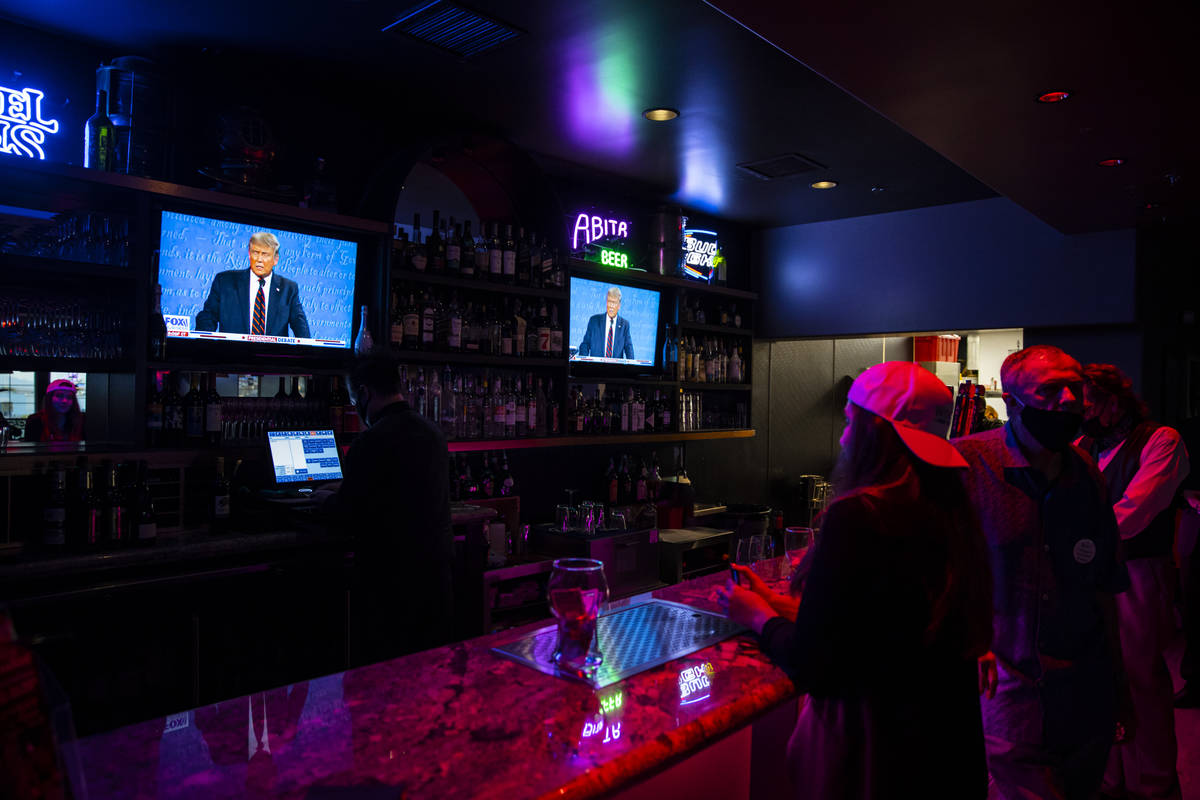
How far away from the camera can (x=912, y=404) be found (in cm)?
152

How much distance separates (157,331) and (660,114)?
8.41 feet

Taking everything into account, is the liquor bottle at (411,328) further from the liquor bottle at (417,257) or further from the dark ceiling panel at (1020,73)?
the dark ceiling panel at (1020,73)

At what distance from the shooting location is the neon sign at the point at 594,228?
17.1ft

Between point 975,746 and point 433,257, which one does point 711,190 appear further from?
point 975,746

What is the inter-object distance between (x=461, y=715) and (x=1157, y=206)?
191 inches

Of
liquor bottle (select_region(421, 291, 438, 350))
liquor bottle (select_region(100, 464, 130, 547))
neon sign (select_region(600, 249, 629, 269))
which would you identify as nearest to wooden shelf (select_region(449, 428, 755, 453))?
liquor bottle (select_region(421, 291, 438, 350))

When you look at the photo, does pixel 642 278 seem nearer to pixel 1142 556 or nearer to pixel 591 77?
pixel 591 77

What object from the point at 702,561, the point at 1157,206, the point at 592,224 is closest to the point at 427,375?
the point at 592,224

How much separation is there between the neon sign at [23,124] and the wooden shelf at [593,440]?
2.13 meters

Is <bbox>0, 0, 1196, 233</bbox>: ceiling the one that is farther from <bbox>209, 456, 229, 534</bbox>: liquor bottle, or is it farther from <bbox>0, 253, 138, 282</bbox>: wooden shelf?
<bbox>209, 456, 229, 534</bbox>: liquor bottle

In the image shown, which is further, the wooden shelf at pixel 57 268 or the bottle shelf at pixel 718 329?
the bottle shelf at pixel 718 329

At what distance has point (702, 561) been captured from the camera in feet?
17.1

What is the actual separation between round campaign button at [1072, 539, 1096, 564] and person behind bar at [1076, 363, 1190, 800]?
1115 millimetres

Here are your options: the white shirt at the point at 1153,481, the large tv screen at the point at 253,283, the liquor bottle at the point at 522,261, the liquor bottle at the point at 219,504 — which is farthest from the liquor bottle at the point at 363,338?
the white shirt at the point at 1153,481
